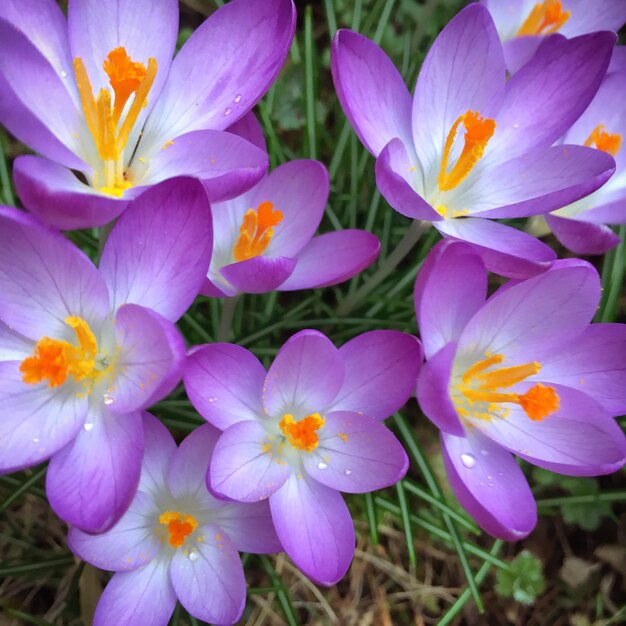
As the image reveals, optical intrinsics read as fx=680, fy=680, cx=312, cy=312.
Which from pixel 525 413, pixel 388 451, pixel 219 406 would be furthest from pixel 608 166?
pixel 219 406

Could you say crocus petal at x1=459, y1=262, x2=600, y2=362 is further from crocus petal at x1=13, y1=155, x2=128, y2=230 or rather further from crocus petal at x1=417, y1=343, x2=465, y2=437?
crocus petal at x1=13, y1=155, x2=128, y2=230

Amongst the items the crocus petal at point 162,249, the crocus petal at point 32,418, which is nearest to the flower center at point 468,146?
the crocus petal at point 162,249

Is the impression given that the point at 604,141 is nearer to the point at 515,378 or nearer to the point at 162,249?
the point at 515,378

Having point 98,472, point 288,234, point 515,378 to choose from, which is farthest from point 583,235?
point 98,472

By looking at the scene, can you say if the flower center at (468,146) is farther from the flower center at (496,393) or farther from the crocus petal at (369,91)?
the flower center at (496,393)

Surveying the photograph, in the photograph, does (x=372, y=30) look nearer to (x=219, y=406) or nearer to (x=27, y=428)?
(x=219, y=406)

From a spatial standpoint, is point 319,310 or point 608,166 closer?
point 608,166

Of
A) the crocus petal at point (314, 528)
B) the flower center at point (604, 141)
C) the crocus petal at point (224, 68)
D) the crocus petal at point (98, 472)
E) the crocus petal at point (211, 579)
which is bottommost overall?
the crocus petal at point (211, 579)
